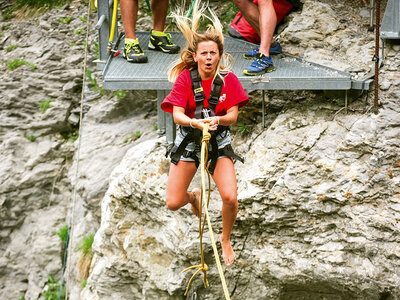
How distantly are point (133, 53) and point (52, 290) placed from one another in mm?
4309

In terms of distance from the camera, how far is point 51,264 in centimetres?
847

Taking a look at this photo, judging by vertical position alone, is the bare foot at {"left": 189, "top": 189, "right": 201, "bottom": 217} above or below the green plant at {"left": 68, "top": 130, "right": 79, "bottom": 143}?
above

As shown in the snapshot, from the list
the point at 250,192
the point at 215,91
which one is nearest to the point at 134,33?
the point at 250,192

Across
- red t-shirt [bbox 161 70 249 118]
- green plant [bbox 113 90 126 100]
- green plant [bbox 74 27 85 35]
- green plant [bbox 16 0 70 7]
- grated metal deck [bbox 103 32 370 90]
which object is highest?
red t-shirt [bbox 161 70 249 118]

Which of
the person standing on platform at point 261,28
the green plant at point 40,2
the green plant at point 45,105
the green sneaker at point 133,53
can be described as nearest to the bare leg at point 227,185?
the person standing on platform at point 261,28

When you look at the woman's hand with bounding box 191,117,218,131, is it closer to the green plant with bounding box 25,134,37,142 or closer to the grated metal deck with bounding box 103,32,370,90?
the grated metal deck with bounding box 103,32,370,90

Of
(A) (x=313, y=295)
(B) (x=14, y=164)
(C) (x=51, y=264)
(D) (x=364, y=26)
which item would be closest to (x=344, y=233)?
(A) (x=313, y=295)

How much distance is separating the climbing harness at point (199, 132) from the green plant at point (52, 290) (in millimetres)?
4905

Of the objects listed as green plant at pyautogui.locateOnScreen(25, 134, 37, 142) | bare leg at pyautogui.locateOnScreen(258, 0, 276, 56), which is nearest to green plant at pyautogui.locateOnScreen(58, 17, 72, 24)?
green plant at pyautogui.locateOnScreen(25, 134, 37, 142)

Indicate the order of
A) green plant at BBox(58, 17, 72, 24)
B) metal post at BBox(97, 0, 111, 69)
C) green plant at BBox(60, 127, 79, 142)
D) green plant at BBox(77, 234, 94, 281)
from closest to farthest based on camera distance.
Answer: metal post at BBox(97, 0, 111, 69) → green plant at BBox(77, 234, 94, 281) → green plant at BBox(60, 127, 79, 142) → green plant at BBox(58, 17, 72, 24)

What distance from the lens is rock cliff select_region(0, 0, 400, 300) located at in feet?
17.3

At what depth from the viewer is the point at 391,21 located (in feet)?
17.2

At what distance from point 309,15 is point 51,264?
540cm

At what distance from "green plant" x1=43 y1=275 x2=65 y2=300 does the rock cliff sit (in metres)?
0.10
